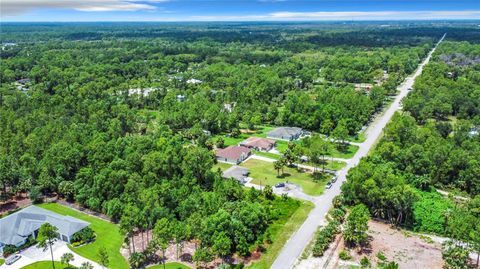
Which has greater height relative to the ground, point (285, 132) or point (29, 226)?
point (285, 132)

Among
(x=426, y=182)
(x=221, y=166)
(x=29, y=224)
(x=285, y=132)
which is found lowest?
(x=221, y=166)

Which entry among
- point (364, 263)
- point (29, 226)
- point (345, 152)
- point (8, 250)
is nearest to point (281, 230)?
point (364, 263)

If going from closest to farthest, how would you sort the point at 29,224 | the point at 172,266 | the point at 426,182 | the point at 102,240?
1. the point at 172,266
2. the point at 102,240
3. the point at 29,224
4. the point at 426,182

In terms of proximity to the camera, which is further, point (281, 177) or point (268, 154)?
point (268, 154)

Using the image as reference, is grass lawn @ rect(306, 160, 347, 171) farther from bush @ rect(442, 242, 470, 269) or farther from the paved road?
bush @ rect(442, 242, 470, 269)

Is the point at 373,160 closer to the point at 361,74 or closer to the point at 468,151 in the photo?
the point at 468,151

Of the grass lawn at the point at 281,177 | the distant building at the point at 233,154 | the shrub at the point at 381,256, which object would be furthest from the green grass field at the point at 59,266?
the distant building at the point at 233,154

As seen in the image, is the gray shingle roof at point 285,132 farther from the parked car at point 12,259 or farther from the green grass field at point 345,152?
the parked car at point 12,259

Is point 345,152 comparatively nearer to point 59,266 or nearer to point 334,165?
point 334,165
